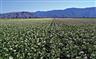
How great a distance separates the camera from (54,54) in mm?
16047

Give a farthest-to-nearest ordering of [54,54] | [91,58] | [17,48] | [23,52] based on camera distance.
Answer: [17,48]
[23,52]
[54,54]
[91,58]

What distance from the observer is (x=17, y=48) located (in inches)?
741

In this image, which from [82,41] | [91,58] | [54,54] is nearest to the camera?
[91,58]

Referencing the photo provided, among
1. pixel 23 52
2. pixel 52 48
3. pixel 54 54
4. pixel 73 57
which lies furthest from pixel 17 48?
pixel 73 57

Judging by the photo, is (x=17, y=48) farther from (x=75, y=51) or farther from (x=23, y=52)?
Result: (x=75, y=51)

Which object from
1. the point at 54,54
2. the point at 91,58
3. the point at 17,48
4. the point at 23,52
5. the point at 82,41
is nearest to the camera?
the point at 91,58

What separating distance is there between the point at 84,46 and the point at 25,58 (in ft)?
14.6

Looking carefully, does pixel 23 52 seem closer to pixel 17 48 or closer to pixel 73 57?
pixel 17 48

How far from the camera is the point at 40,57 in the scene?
51.5ft

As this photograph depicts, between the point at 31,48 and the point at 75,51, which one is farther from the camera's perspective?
the point at 31,48

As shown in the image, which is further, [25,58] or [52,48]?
[52,48]

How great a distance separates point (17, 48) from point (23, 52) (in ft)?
4.57

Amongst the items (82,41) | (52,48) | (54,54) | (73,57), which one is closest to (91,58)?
(73,57)

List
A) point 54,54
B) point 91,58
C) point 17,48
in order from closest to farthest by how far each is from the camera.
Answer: point 91,58, point 54,54, point 17,48
